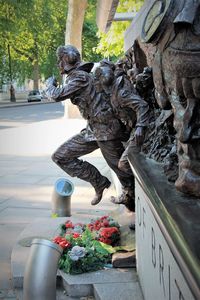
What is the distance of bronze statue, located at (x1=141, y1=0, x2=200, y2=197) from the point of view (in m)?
2.43

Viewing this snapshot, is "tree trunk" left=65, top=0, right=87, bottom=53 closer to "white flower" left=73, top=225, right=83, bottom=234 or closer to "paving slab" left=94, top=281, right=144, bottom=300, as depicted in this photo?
"white flower" left=73, top=225, right=83, bottom=234

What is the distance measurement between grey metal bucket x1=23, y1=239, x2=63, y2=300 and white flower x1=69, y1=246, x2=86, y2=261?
43.2 inches

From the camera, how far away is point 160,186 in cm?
282

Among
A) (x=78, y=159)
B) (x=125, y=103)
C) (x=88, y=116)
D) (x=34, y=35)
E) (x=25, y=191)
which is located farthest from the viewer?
(x=34, y=35)

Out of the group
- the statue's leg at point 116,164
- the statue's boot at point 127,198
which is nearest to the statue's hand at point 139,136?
the statue's leg at point 116,164

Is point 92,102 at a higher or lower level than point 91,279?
higher

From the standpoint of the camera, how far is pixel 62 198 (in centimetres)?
655

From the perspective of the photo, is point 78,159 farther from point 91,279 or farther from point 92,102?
point 91,279

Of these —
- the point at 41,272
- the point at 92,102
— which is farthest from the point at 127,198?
the point at 41,272

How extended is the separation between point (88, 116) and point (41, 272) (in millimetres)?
2232

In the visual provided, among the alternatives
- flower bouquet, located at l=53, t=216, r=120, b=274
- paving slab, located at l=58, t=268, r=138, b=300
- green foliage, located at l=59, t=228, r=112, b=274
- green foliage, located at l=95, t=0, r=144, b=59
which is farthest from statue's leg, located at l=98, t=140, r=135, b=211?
green foliage, located at l=95, t=0, r=144, b=59

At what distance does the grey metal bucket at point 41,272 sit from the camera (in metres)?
3.19

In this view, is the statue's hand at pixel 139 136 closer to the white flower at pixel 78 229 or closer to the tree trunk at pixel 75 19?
the white flower at pixel 78 229

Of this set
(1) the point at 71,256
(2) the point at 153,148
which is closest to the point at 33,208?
(1) the point at 71,256
